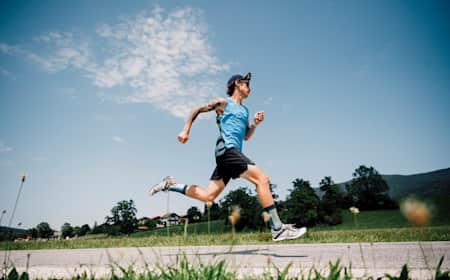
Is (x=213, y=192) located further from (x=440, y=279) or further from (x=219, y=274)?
(x=440, y=279)

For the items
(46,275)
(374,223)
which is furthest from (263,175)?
(374,223)

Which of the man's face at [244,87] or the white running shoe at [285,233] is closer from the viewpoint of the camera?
the white running shoe at [285,233]

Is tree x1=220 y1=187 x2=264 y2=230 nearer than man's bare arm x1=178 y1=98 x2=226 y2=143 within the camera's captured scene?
No

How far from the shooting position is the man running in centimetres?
→ 392

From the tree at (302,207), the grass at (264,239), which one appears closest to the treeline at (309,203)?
the tree at (302,207)

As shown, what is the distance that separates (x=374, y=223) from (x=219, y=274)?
153 feet

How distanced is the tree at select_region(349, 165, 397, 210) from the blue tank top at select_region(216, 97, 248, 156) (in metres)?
70.1

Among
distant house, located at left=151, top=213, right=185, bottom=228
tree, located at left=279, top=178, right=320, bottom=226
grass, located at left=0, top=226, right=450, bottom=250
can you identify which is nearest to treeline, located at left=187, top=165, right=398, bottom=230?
tree, located at left=279, top=178, right=320, bottom=226

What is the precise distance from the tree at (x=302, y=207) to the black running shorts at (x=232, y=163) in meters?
54.9

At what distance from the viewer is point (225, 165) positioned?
4.30 m

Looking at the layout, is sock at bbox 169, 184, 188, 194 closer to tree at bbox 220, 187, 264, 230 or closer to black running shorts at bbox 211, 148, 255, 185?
black running shorts at bbox 211, 148, 255, 185

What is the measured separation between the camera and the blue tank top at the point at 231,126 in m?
4.37

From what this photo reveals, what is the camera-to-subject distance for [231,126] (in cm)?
448

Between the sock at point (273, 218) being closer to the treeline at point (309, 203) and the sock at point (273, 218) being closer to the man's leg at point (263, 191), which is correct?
the man's leg at point (263, 191)
